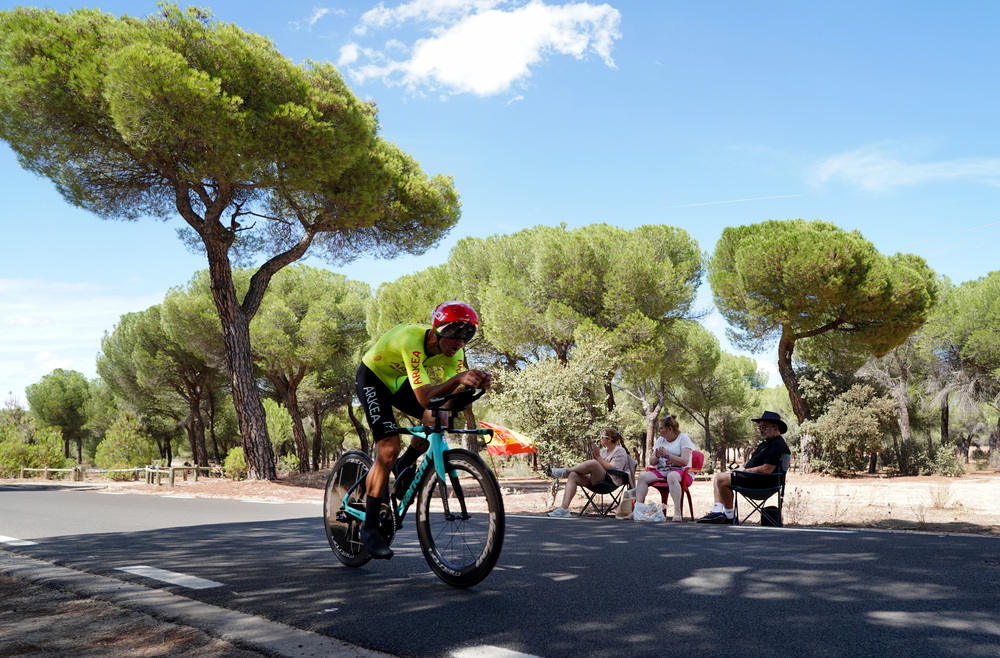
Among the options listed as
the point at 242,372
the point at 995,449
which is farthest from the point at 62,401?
the point at 995,449

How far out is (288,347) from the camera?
30.3 meters

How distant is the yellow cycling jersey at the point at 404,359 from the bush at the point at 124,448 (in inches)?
1150

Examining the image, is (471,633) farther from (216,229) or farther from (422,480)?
(216,229)

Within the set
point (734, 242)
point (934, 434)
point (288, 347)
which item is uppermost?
point (734, 242)

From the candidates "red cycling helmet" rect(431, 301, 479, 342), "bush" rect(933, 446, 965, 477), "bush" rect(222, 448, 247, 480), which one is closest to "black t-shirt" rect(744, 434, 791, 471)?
"red cycling helmet" rect(431, 301, 479, 342)

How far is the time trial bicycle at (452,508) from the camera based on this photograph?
11.7 feet

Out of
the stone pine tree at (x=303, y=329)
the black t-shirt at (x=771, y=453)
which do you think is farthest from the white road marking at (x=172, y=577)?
the stone pine tree at (x=303, y=329)

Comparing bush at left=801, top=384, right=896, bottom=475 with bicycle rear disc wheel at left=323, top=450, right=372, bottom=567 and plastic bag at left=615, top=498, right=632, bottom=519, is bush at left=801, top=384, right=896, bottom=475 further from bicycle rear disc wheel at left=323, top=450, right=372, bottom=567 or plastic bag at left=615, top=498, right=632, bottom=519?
bicycle rear disc wheel at left=323, top=450, right=372, bottom=567

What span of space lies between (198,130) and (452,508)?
13.8 m

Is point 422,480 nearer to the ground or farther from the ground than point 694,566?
farther from the ground

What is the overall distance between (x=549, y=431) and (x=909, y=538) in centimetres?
908

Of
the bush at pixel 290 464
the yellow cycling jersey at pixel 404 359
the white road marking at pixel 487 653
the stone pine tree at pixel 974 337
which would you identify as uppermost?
the stone pine tree at pixel 974 337

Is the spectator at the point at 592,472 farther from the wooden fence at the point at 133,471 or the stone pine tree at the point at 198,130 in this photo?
the wooden fence at the point at 133,471

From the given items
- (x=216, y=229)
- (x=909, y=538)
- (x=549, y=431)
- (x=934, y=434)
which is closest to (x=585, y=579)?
(x=909, y=538)
